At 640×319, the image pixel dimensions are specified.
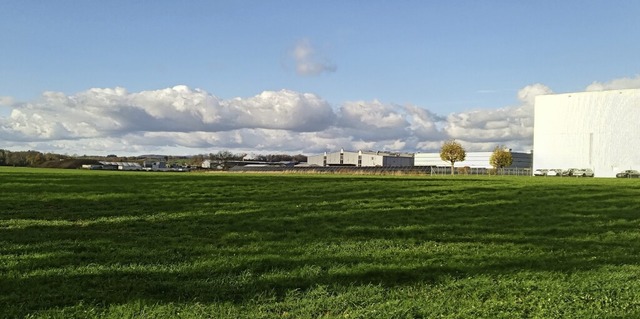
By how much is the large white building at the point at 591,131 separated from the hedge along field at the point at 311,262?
79.8m

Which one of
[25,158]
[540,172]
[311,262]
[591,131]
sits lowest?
[311,262]

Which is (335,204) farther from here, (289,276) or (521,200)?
(289,276)

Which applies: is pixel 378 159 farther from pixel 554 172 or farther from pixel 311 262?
pixel 311 262

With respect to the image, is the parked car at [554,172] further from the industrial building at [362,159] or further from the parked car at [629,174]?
the industrial building at [362,159]

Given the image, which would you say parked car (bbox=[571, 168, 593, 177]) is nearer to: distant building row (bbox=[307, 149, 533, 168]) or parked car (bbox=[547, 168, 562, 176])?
parked car (bbox=[547, 168, 562, 176])

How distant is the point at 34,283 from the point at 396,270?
18.6 ft

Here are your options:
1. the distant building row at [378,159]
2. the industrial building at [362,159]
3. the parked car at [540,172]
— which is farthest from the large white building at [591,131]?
the industrial building at [362,159]

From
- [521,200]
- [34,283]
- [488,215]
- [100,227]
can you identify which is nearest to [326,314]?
[34,283]

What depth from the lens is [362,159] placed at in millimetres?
158750

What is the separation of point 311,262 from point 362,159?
5885 inches

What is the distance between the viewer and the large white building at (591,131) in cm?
8812

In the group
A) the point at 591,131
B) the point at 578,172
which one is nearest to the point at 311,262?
the point at 578,172

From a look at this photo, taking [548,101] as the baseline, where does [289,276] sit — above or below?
below

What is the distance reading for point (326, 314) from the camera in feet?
22.3
